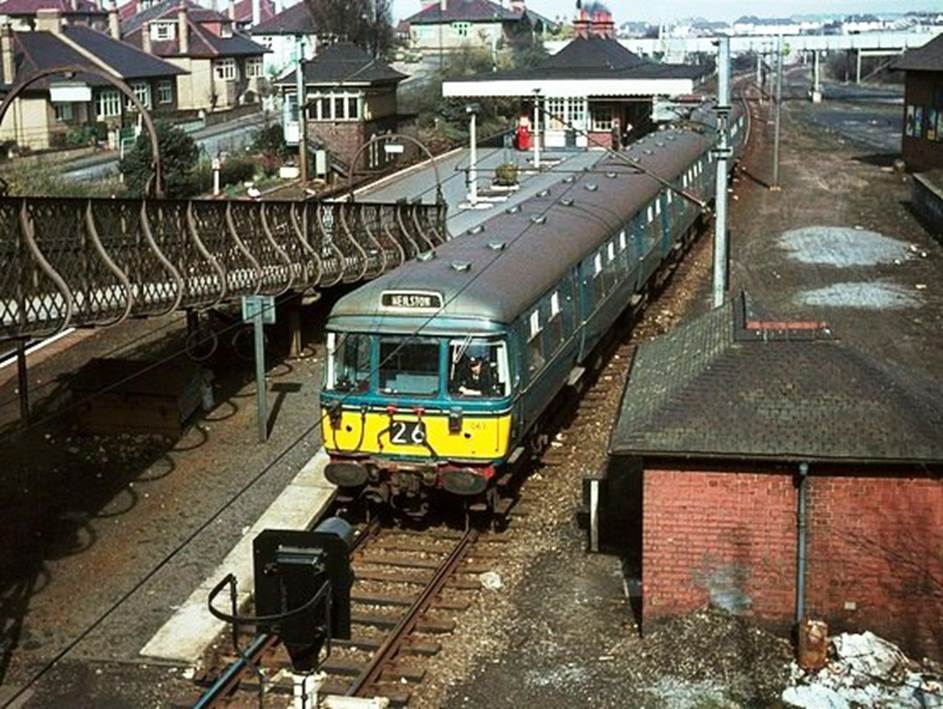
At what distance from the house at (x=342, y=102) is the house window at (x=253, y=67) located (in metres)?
29.7

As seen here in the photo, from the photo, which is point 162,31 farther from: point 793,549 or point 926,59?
point 793,549

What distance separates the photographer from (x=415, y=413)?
1441cm

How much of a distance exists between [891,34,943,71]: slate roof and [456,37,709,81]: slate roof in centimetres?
766

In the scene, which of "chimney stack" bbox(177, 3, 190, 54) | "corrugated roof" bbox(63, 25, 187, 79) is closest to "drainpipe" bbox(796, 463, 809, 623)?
"corrugated roof" bbox(63, 25, 187, 79)

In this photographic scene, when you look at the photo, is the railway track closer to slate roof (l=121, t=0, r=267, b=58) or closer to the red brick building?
the red brick building

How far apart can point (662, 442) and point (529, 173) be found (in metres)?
36.3

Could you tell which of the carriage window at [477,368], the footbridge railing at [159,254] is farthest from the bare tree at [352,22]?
the carriage window at [477,368]

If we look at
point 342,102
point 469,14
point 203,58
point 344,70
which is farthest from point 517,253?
point 469,14

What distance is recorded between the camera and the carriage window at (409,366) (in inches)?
572

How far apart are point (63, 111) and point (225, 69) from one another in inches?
894

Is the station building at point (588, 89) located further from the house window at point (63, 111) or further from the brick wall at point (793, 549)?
the brick wall at point (793, 549)

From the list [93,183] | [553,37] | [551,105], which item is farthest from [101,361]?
[553,37]

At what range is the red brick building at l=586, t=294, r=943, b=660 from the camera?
12055 mm

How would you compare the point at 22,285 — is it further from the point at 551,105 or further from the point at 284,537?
the point at 551,105
